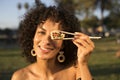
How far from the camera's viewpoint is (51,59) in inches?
128

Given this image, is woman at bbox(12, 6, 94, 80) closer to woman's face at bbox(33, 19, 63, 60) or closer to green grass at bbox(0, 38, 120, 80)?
woman's face at bbox(33, 19, 63, 60)

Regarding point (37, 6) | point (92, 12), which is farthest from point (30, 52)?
point (92, 12)

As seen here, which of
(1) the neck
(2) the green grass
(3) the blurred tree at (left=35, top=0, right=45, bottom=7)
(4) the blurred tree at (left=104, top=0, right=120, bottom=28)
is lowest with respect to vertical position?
(2) the green grass

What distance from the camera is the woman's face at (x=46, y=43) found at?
3.07 metres

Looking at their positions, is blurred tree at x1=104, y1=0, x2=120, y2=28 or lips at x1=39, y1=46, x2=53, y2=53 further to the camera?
blurred tree at x1=104, y1=0, x2=120, y2=28

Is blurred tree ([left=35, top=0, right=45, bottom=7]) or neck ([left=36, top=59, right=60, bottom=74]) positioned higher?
blurred tree ([left=35, top=0, right=45, bottom=7])

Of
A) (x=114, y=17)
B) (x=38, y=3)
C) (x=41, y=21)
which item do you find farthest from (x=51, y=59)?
(x=114, y=17)

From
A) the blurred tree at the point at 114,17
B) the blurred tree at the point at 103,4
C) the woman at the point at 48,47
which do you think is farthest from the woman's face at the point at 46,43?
the blurred tree at the point at 103,4

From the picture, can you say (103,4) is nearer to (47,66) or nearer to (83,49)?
(47,66)

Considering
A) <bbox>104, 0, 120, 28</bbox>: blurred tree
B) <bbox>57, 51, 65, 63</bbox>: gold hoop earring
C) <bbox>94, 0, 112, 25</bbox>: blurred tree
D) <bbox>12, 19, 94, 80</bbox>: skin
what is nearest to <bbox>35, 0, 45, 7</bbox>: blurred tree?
<bbox>12, 19, 94, 80</bbox>: skin

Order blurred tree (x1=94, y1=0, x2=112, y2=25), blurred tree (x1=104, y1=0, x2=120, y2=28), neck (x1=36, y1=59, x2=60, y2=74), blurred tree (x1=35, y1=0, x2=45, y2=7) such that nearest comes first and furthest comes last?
neck (x1=36, y1=59, x2=60, y2=74)
blurred tree (x1=35, y1=0, x2=45, y2=7)
blurred tree (x1=104, y1=0, x2=120, y2=28)
blurred tree (x1=94, y1=0, x2=112, y2=25)

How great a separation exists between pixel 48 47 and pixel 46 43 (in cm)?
4

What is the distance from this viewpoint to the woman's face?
10.1ft

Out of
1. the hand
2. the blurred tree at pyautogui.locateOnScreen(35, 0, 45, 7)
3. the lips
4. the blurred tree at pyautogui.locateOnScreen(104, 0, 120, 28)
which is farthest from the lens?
the blurred tree at pyautogui.locateOnScreen(104, 0, 120, 28)
